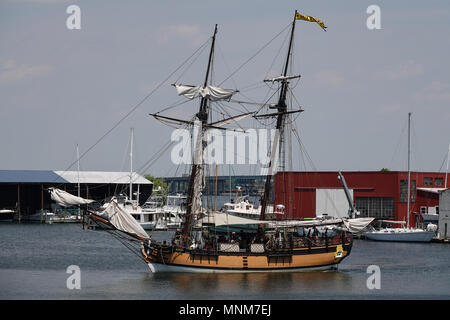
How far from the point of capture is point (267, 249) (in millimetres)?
69688

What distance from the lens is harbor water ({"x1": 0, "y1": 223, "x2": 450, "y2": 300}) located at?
191ft

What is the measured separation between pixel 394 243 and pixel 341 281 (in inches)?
1857

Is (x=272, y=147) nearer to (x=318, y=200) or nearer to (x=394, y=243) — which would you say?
(x=394, y=243)

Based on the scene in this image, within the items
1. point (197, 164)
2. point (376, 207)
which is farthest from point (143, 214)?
point (197, 164)

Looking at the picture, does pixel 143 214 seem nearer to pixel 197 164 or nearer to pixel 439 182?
pixel 439 182

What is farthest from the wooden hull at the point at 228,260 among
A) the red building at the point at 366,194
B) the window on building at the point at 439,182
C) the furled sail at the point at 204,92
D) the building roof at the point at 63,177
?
the building roof at the point at 63,177

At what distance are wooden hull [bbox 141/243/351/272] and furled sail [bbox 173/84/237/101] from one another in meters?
14.4

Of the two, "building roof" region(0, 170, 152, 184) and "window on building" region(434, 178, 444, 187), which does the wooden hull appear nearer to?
"window on building" region(434, 178, 444, 187)

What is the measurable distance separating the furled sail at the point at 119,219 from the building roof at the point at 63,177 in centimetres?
8642

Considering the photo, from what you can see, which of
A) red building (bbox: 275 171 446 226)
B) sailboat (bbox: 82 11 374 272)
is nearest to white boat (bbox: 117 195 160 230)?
Result: red building (bbox: 275 171 446 226)

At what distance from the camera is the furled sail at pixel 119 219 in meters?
67.2

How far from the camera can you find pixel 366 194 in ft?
402

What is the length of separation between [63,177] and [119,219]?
92322mm
